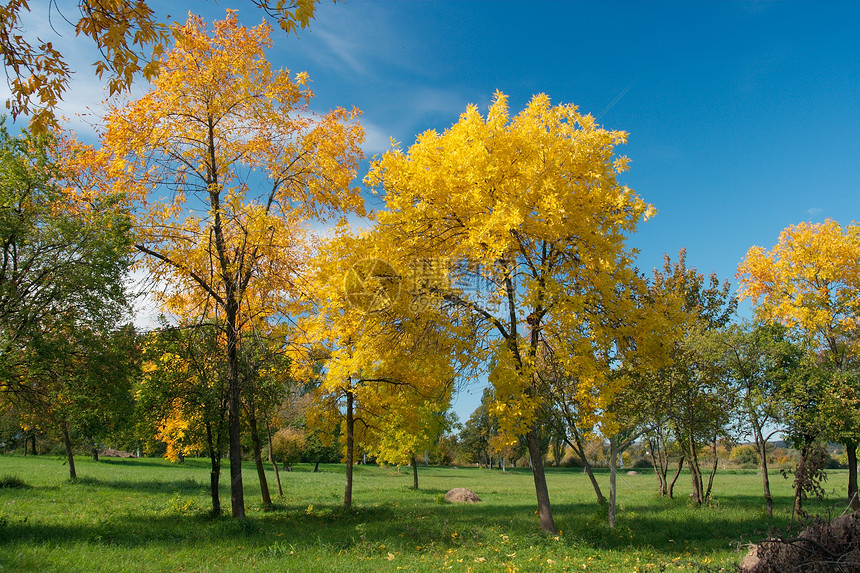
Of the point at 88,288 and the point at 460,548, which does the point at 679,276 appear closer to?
the point at 460,548

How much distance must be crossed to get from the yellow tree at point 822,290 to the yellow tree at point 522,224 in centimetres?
1195

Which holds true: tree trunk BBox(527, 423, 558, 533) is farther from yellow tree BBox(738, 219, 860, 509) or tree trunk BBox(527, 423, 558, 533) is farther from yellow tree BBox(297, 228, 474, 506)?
yellow tree BBox(738, 219, 860, 509)

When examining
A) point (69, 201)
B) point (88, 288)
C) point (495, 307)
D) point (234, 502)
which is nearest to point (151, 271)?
point (88, 288)

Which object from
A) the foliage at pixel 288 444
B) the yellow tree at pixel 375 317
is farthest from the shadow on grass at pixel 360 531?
the foliage at pixel 288 444

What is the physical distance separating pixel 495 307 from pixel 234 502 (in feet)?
25.8

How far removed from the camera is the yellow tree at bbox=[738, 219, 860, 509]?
60.2 ft

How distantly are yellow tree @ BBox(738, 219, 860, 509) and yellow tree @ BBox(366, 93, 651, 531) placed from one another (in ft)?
39.2

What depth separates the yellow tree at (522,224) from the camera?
947 cm

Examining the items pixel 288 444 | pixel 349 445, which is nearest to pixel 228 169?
pixel 349 445

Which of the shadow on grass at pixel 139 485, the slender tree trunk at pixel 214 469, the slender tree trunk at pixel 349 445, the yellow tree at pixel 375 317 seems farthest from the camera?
the shadow on grass at pixel 139 485

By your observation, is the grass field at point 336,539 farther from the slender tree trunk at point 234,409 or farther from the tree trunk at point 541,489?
the slender tree trunk at point 234,409

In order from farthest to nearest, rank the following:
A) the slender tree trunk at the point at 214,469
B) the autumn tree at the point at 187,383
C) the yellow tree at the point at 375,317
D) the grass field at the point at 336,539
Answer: the slender tree trunk at the point at 214,469
the autumn tree at the point at 187,383
the yellow tree at the point at 375,317
the grass field at the point at 336,539

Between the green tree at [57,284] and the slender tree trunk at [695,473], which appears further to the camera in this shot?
the slender tree trunk at [695,473]

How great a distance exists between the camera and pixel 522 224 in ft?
31.9
